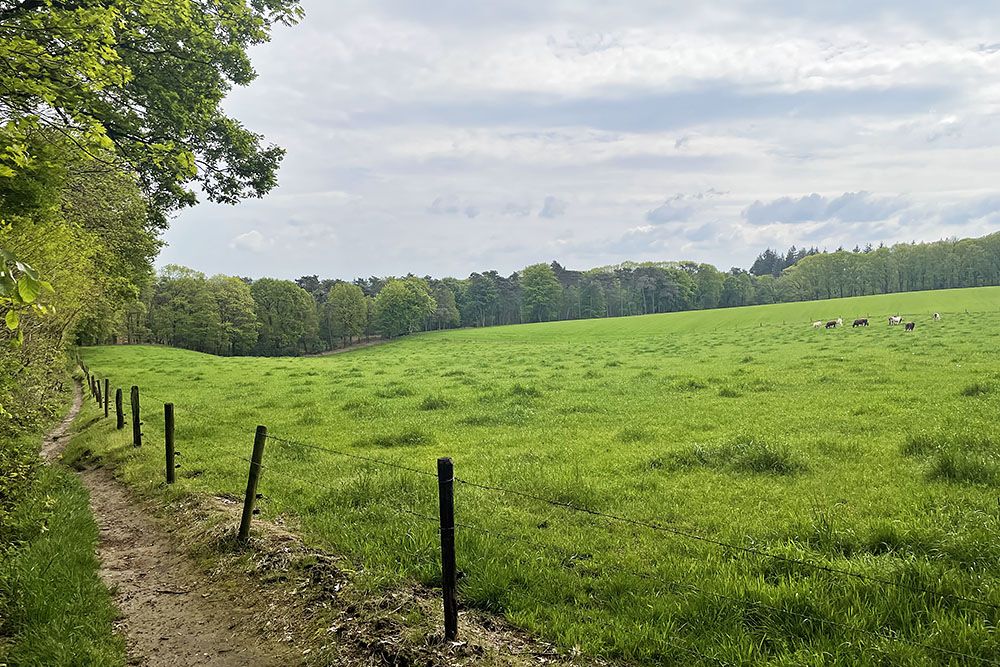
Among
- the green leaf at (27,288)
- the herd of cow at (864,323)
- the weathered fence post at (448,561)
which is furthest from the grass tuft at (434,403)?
the herd of cow at (864,323)

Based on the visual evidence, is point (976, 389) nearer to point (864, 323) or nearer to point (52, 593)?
point (52, 593)

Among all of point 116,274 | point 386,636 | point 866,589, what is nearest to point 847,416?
point 866,589

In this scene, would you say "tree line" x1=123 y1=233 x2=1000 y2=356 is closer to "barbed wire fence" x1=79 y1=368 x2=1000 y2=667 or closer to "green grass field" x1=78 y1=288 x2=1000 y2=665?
"green grass field" x1=78 y1=288 x2=1000 y2=665

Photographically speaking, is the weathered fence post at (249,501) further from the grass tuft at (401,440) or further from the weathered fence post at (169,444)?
the grass tuft at (401,440)

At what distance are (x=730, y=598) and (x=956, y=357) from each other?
1008 inches

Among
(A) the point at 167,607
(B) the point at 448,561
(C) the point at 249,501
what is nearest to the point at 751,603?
(B) the point at 448,561

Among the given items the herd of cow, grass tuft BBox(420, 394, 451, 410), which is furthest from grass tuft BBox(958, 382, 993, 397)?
the herd of cow

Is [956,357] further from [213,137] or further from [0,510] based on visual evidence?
[0,510]

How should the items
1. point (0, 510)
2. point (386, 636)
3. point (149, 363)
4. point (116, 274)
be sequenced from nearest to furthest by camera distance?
point (386, 636), point (0, 510), point (116, 274), point (149, 363)

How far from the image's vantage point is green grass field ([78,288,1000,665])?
5.50m

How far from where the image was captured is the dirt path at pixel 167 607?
5996 millimetres

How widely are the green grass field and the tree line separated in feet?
222

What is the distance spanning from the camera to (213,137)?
14.4 metres

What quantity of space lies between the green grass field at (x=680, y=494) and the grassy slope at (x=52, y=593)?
2.42 m
